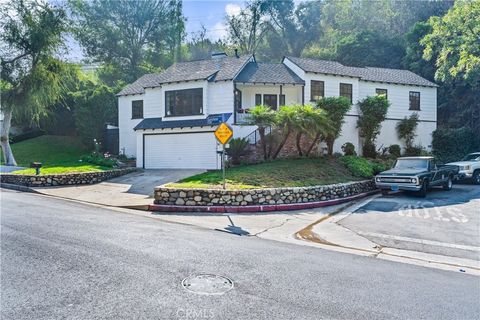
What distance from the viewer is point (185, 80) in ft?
70.7

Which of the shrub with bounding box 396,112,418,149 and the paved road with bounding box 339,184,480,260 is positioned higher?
the shrub with bounding box 396,112,418,149

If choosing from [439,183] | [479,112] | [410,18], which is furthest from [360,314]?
[410,18]

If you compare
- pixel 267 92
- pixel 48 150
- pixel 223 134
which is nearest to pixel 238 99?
pixel 267 92

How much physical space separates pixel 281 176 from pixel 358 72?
14.7 meters

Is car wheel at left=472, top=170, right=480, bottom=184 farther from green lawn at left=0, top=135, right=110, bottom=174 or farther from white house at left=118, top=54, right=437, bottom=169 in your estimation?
green lawn at left=0, top=135, right=110, bottom=174

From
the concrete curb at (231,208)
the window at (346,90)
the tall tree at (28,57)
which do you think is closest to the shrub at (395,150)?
the window at (346,90)

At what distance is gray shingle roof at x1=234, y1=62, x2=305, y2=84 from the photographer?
21.4 meters

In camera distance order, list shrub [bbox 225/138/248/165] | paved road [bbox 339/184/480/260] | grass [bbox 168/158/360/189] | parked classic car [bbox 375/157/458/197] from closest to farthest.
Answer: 1. paved road [bbox 339/184/480/260]
2. grass [bbox 168/158/360/189]
3. parked classic car [bbox 375/157/458/197]
4. shrub [bbox 225/138/248/165]

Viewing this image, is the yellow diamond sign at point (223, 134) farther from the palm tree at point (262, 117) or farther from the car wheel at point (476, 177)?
the car wheel at point (476, 177)

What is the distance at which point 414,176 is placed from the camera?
13227 mm

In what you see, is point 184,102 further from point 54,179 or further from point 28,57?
point 28,57

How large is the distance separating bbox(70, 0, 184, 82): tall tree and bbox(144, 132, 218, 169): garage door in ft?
64.9

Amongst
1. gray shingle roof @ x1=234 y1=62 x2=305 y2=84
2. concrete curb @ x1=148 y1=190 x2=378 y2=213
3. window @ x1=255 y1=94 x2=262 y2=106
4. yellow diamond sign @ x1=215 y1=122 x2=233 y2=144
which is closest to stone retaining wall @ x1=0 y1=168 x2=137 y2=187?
concrete curb @ x1=148 y1=190 x2=378 y2=213

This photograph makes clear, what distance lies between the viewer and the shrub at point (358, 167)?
53.3 ft
